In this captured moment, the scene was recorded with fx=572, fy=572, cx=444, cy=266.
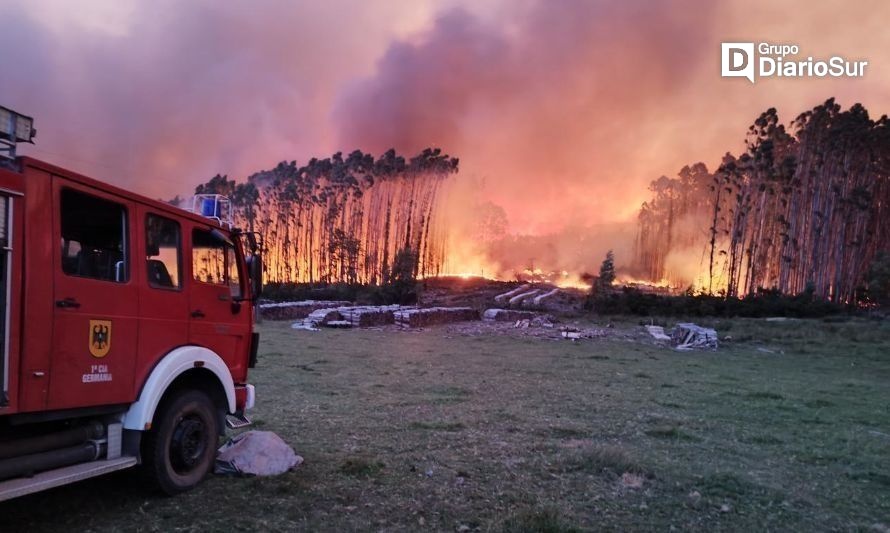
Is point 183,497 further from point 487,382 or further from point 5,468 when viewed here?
point 487,382

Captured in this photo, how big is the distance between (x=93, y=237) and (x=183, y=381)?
1.87m

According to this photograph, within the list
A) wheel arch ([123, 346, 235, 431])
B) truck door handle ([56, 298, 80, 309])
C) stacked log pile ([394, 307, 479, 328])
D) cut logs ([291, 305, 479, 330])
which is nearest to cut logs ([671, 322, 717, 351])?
stacked log pile ([394, 307, 479, 328])

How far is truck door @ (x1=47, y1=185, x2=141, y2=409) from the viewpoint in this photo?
4836 millimetres

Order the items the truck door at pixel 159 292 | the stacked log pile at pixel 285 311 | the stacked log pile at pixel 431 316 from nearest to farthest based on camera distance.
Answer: the truck door at pixel 159 292
the stacked log pile at pixel 431 316
the stacked log pile at pixel 285 311

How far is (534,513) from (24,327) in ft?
15.9

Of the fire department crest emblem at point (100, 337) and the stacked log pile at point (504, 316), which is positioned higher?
the fire department crest emblem at point (100, 337)

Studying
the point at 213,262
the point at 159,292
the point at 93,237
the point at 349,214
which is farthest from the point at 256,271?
the point at 349,214

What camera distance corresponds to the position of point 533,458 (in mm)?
8000

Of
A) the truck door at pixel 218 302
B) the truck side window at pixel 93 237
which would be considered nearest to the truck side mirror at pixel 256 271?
the truck door at pixel 218 302

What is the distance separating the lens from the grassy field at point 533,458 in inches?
227

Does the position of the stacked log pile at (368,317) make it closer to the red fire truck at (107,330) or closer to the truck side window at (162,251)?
the red fire truck at (107,330)

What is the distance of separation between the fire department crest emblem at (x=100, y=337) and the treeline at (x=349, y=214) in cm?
6665

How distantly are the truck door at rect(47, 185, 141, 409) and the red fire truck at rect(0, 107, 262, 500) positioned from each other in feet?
0.03

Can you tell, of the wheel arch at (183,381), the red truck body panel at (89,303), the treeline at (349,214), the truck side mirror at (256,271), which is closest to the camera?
the red truck body panel at (89,303)
